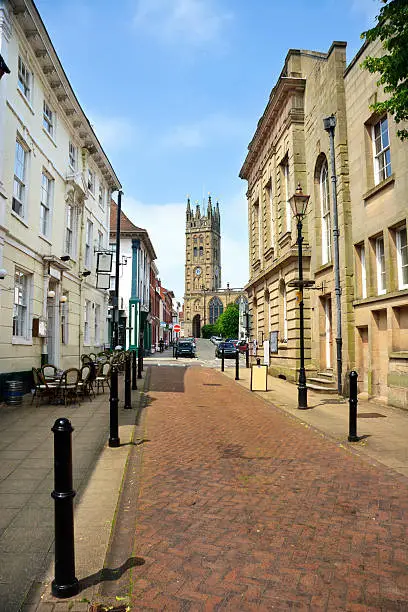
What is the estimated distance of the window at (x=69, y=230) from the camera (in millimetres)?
17531

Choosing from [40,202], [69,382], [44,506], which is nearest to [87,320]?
[40,202]

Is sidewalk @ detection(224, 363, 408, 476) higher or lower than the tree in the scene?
lower

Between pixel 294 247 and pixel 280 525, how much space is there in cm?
1466

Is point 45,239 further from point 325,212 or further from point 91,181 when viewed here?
point 325,212

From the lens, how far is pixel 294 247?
1789 centimetres

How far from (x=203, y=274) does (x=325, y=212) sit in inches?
4682

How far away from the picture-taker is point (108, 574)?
10.6 ft

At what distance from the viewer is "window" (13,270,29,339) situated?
12547 millimetres

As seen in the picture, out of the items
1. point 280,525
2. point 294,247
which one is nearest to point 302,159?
point 294,247

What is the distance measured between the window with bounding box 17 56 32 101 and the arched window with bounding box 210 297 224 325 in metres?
117

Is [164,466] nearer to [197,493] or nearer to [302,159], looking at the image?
[197,493]

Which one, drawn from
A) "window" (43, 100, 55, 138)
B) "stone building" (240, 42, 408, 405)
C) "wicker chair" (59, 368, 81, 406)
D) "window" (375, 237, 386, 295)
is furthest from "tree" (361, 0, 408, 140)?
"window" (43, 100, 55, 138)

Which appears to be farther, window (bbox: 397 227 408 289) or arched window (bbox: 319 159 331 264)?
arched window (bbox: 319 159 331 264)

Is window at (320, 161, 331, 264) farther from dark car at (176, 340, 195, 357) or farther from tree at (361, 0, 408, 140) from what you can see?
dark car at (176, 340, 195, 357)
